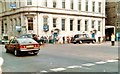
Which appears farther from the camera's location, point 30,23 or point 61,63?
point 30,23

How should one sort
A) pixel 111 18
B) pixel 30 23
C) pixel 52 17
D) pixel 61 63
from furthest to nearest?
pixel 111 18
pixel 52 17
pixel 30 23
pixel 61 63

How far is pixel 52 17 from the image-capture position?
4644 centimetres

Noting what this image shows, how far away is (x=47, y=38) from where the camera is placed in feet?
146

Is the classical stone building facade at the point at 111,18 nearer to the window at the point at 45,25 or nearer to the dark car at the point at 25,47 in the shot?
the window at the point at 45,25

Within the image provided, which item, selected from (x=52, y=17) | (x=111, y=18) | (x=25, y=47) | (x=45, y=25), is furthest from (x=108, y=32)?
(x=25, y=47)

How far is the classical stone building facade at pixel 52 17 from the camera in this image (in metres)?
44.1

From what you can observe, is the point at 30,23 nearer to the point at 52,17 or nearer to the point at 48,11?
the point at 48,11

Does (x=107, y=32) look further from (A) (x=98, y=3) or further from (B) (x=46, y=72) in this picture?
(B) (x=46, y=72)

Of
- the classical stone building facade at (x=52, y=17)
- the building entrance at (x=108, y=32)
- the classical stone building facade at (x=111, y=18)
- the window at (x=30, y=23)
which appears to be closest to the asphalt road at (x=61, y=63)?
the classical stone building facade at (x=52, y=17)

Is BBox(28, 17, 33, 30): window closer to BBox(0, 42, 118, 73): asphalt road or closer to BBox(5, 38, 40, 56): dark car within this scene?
BBox(5, 38, 40, 56): dark car

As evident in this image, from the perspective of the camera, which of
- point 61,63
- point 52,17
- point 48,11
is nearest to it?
point 61,63

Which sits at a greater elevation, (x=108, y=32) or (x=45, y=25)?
(x=45, y=25)

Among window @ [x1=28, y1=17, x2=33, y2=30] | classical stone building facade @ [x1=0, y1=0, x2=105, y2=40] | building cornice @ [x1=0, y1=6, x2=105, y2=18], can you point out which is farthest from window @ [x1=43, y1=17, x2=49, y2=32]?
window @ [x1=28, y1=17, x2=33, y2=30]

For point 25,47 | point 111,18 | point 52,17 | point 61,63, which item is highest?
point 111,18
